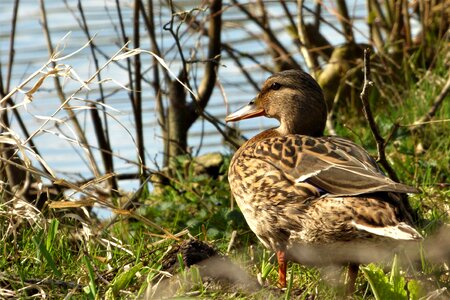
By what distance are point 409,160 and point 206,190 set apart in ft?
4.56

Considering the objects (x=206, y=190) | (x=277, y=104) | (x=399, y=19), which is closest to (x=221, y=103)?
(x=399, y=19)

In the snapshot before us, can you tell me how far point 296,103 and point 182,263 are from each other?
168cm

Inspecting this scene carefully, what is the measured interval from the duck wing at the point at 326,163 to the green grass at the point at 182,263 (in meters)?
0.39

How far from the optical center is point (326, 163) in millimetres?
5145

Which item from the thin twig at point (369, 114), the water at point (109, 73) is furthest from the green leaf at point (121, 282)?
the water at point (109, 73)

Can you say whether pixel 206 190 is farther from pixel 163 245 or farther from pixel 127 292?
pixel 127 292

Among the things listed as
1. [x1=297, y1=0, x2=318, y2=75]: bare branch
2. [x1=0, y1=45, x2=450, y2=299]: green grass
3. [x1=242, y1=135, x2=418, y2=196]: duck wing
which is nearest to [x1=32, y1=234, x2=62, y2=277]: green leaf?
[x1=0, y1=45, x2=450, y2=299]: green grass

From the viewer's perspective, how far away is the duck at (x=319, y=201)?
475 centimetres

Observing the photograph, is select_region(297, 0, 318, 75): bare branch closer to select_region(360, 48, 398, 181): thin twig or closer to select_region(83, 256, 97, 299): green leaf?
select_region(360, 48, 398, 181): thin twig

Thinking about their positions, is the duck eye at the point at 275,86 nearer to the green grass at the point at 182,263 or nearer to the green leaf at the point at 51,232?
the green grass at the point at 182,263

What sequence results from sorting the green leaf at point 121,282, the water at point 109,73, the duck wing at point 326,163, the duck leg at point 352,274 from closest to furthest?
the green leaf at point 121,282 → the duck wing at point 326,163 → the duck leg at point 352,274 → the water at point 109,73

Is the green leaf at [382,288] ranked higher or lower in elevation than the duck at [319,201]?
lower

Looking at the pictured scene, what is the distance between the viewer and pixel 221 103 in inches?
A: 452

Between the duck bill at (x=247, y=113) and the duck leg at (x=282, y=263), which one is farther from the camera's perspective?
the duck bill at (x=247, y=113)
